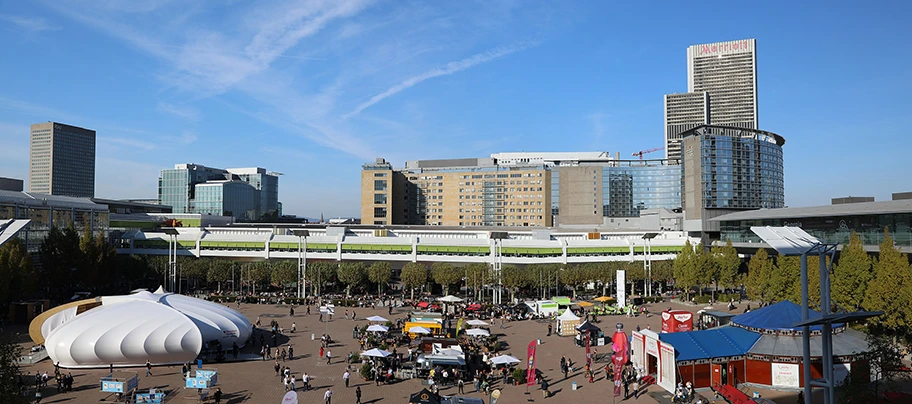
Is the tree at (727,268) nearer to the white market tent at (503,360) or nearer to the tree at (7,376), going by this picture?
the white market tent at (503,360)

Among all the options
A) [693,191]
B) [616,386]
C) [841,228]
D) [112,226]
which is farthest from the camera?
[693,191]

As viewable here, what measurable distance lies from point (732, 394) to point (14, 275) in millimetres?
58502

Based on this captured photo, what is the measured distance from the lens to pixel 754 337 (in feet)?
107

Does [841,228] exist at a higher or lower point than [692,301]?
higher

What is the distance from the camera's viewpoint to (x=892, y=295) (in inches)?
1485

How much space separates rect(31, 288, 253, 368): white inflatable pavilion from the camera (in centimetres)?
3462

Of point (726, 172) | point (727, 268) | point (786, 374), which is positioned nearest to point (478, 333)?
point (786, 374)

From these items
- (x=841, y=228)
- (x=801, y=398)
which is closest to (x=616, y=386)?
(x=801, y=398)

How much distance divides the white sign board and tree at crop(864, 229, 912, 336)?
10526 mm

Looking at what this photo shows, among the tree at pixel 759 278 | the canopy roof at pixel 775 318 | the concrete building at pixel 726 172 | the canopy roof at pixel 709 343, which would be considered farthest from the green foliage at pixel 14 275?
the concrete building at pixel 726 172

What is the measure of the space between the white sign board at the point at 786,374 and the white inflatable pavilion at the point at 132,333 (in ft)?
108

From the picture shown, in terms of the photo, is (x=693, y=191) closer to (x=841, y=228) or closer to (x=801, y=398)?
(x=841, y=228)

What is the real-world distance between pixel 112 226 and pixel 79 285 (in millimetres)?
34767

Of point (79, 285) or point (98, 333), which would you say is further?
point (79, 285)
